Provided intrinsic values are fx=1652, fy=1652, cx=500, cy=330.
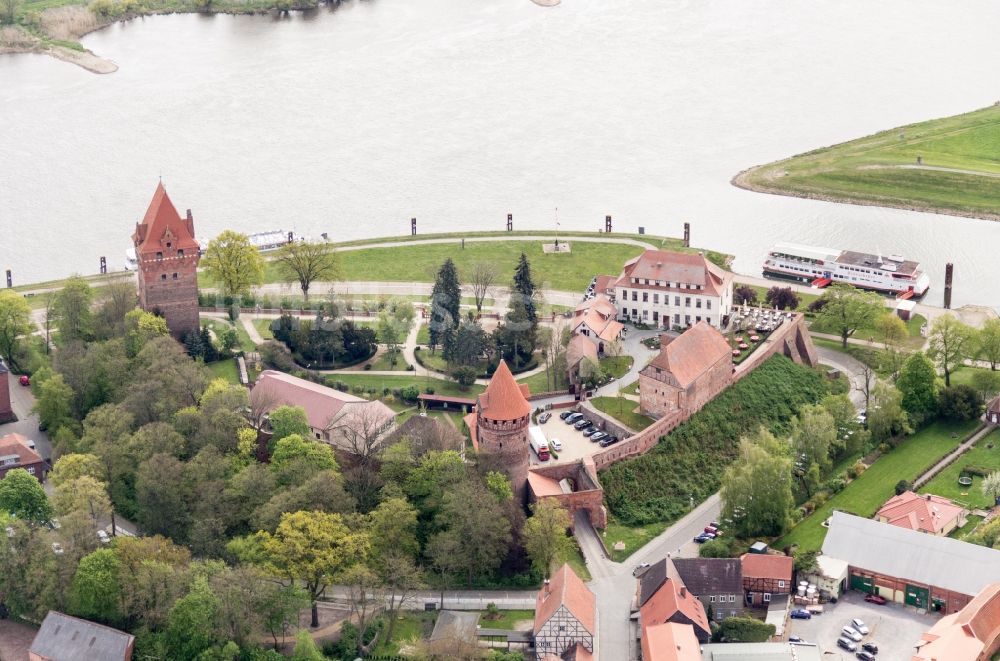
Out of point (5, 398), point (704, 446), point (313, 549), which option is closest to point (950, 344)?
point (704, 446)

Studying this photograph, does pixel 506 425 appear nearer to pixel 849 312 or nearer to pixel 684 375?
pixel 684 375

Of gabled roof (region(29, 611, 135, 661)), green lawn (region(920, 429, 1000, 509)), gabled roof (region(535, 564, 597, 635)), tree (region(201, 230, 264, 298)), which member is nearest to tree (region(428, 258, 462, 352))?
tree (region(201, 230, 264, 298))

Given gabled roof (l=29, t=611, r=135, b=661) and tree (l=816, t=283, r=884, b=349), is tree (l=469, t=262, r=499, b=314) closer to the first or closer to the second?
tree (l=816, t=283, r=884, b=349)

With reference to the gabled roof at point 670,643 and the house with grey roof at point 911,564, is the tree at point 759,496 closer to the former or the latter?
the house with grey roof at point 911,564

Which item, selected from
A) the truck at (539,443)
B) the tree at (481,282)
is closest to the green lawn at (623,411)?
the truck at (539,443)

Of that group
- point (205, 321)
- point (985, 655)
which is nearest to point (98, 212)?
point (205, 321)

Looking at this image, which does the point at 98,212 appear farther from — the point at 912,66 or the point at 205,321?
the point at 912,66
